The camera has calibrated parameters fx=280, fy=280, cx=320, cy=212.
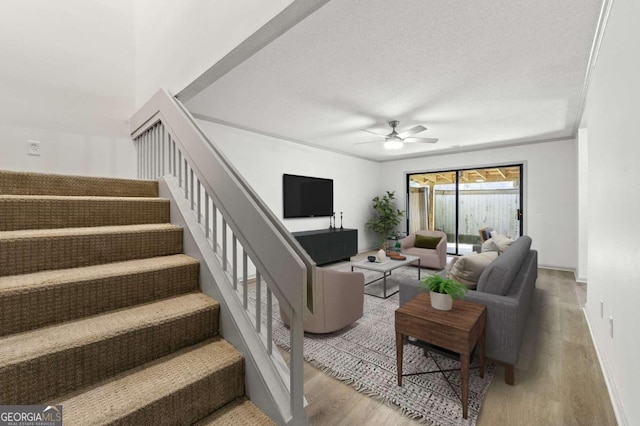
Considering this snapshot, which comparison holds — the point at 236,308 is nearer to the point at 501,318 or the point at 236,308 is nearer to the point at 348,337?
the point at 348,337

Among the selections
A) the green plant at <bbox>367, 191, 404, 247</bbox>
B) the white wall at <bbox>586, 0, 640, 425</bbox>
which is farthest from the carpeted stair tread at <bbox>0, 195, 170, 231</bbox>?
the green plant at <bbox>367, 191, 404, 247</bbox>

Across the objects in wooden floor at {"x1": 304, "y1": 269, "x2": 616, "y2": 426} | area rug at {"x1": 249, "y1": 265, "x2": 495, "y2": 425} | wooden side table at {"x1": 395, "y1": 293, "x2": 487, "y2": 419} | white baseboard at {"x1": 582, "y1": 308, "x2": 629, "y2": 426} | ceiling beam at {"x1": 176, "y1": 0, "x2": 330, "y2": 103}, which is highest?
ceiling beam at {"x1": 176, "y1": 0, "x2": 330, "y2": 103}

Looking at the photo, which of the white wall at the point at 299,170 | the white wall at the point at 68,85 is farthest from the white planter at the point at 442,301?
the white wall at the point at 299,170

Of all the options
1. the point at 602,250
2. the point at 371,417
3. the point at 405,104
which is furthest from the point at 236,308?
the point at 405,104

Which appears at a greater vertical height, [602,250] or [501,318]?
[602,250]

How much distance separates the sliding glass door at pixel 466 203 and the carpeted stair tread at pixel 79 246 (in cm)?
605

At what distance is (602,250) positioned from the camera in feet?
6.78

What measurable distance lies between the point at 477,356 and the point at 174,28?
360 cm

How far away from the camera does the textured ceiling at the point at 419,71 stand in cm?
194

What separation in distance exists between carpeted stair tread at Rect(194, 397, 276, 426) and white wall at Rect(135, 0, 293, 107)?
1.98 metres

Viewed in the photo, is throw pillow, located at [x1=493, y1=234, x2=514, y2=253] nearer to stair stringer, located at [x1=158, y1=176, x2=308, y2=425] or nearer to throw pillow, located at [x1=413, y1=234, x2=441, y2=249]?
throw pillow, located at [x1=413, y1=234, x2=441, y2=249]

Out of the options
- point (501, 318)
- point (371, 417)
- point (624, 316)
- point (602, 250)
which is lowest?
point (371, 417)

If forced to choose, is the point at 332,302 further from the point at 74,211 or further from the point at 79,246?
the point at 74,211

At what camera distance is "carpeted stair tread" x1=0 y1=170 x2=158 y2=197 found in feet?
5.61
